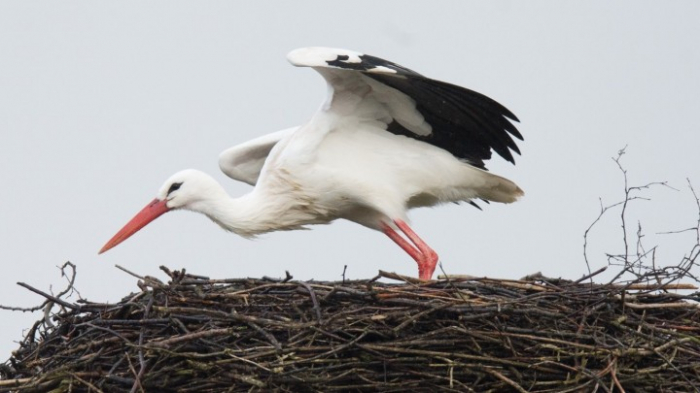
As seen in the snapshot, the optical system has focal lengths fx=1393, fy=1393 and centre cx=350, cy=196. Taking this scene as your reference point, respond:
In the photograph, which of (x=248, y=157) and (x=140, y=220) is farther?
(x=248, y=157)

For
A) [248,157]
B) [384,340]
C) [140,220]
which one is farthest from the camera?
[248,157]

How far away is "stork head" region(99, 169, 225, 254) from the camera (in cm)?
829

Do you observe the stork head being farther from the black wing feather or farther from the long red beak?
the black wing feather

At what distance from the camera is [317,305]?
20.2 ft

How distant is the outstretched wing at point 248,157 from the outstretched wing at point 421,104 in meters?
0.96

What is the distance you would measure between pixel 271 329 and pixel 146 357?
568mm

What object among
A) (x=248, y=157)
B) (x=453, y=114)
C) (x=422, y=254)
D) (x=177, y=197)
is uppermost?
(x=453, y=114)

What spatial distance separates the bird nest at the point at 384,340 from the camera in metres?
6.02

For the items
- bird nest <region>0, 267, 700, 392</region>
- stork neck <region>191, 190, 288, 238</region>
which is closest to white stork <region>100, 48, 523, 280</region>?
stork neck <region>191, 190, 288, 238</region>

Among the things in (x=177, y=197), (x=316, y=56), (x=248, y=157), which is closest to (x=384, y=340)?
(x=316, y=56)

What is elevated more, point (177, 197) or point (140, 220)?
point (177, 197)

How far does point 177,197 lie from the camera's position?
8344mm

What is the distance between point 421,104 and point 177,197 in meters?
1.59

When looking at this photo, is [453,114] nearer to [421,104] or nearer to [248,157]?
[421,104]
